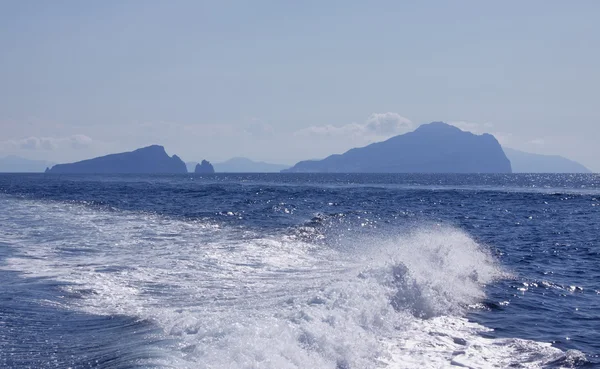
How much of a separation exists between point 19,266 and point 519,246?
21.7 m

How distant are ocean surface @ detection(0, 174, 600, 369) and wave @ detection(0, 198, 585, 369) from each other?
0.16 feet

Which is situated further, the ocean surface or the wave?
the wave

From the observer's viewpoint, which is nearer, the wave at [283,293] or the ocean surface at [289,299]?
the ocean surface at [289,299]

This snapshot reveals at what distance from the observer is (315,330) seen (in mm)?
10898

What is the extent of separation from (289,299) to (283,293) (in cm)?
135

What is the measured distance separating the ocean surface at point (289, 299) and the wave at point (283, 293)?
0.16 feet

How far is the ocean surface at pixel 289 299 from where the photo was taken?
10.2 m

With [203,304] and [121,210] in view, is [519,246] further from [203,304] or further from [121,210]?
[121,210]

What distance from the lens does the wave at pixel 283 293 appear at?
10359mm

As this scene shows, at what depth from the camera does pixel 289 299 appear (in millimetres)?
13781

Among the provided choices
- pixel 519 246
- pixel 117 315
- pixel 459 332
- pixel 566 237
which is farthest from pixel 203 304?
pixel 566 237

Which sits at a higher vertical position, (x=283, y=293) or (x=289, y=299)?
(x=289, y=299)

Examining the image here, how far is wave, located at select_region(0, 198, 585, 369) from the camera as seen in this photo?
1036 cm

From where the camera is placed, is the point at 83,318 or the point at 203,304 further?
the point at 203,304
